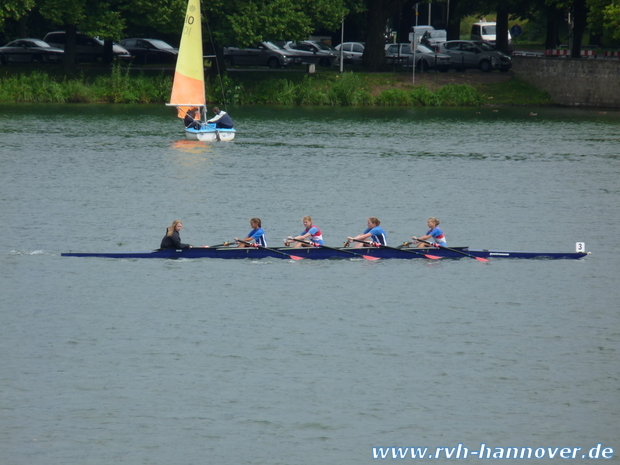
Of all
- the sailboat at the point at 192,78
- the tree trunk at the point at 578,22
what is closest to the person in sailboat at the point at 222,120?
the sailboat at the point at 192,78

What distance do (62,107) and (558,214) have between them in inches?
1585

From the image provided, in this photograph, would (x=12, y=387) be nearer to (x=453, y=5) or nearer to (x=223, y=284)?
(x=223, y=284)

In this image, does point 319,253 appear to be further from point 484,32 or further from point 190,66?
point 484,32

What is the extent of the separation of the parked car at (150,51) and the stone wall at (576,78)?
2703cm

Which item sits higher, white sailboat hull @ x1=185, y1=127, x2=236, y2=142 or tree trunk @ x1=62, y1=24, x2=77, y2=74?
tree trunk @ x1=62, y1=24, x2=77, y2=74

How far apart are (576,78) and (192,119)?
98.3 feet

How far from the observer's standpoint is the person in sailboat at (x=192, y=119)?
5616 cm

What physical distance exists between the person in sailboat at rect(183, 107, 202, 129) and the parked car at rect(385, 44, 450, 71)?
25109 millimetres

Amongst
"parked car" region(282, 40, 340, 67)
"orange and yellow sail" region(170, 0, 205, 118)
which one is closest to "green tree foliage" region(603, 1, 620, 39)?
"parked car" region(282, 40, 340, 67)

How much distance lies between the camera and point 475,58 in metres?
76.3

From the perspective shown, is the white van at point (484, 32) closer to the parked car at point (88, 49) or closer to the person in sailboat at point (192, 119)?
the parked car at point (88, 49)

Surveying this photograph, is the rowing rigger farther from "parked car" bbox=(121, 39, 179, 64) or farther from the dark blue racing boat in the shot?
"parked car" bbox=(121, 39, 179, 64)

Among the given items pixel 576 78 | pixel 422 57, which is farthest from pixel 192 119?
pixel 576 78

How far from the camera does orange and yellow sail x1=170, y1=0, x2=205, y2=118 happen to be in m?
55.0
